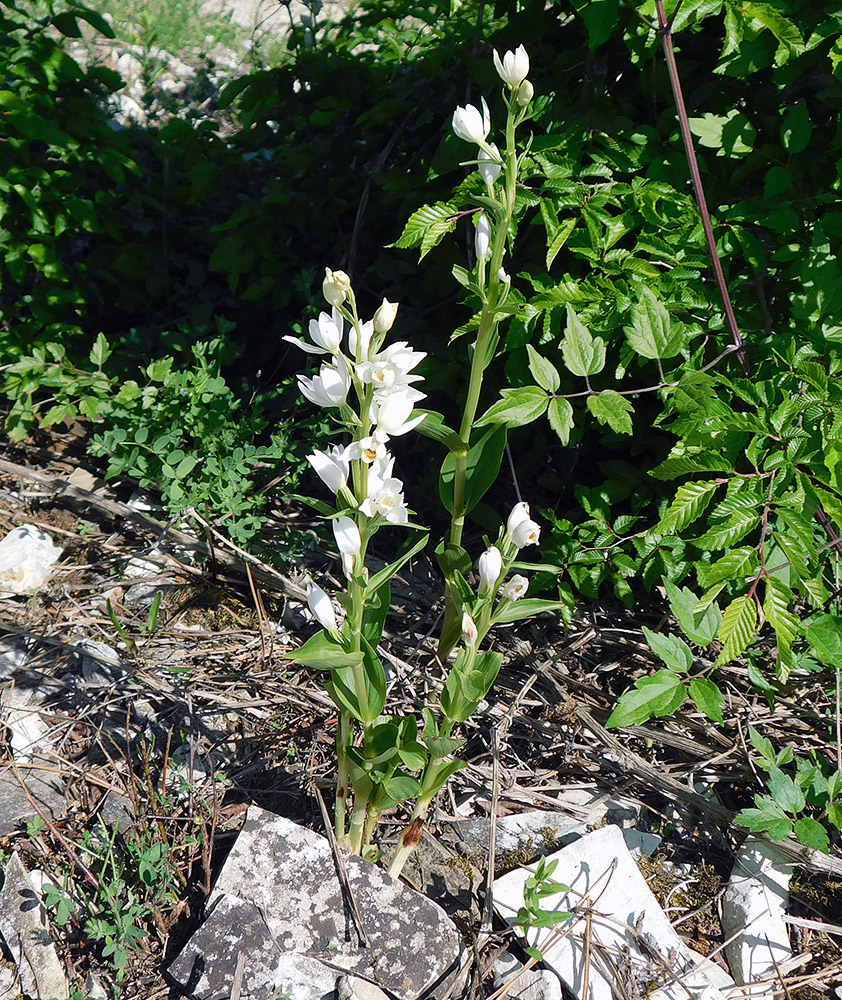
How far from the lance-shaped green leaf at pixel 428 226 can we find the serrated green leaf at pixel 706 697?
109cm

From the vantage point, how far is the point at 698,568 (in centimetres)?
183

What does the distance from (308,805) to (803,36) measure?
6.74 ft

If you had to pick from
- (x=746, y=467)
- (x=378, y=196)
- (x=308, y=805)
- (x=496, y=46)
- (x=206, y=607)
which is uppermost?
(x=496, y=46)

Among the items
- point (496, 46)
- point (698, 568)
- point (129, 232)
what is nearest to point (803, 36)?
point (496, 46)

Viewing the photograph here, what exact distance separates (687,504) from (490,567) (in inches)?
18.1

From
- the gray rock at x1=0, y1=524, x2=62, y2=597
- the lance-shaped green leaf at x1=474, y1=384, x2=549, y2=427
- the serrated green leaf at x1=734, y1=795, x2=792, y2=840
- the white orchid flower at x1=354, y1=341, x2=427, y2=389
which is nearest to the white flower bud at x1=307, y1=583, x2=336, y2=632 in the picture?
the white orchid flower at x1=354, y1=341, x2=427, y2=389

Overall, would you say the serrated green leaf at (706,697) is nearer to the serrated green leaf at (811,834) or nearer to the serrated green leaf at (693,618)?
the serrated green leaf at (693,618)

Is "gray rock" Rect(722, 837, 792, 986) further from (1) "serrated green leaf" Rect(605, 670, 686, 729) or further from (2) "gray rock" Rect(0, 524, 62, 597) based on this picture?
(2) "gray rock" Rect(0, 524, 62, 597)

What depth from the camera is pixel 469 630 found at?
1499mm

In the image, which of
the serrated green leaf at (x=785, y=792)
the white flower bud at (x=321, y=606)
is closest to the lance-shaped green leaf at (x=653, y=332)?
the white flower bud at (x=321, y=606)

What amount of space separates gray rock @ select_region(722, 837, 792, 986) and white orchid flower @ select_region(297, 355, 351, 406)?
139 cm

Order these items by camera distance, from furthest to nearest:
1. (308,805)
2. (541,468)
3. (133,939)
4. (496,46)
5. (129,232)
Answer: (129,232) → (541,468) → (496,46) → (308,805) → (133,939)

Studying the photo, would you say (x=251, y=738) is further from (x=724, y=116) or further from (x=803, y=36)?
(x=803, y=36)

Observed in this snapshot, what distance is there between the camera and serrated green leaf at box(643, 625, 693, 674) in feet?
5.87
